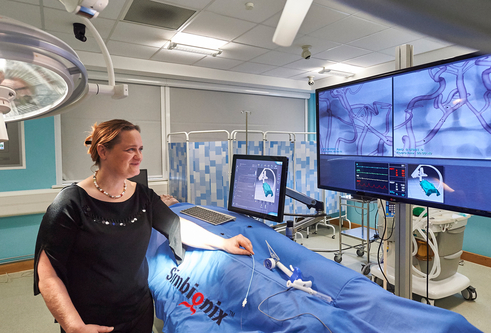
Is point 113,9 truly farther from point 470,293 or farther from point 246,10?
point 470,293

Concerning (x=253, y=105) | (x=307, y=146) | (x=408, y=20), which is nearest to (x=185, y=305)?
(x=408, y=20)

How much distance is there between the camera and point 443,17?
17 centimetres

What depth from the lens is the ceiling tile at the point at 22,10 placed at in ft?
8.27

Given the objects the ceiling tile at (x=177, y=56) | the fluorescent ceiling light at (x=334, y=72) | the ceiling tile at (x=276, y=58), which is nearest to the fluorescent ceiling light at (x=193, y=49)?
the ceiling tile at (x=177, y=56)

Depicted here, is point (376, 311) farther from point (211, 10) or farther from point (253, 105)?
point (253, 105)

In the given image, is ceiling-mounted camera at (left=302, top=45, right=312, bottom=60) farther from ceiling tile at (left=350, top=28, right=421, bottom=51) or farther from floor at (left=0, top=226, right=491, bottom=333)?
floor at (left=0, top=226, right=491, bottom=333)

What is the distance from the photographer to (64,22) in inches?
113

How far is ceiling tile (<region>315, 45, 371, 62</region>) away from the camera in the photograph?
3770 mm

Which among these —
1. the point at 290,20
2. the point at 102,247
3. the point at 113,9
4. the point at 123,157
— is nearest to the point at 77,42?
the point at 113,9

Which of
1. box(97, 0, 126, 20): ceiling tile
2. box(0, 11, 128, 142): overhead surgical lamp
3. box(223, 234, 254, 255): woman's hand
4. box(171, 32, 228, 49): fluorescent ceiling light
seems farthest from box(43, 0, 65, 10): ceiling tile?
box(223, 234, 254, 255): woman's hand

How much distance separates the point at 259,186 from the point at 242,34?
2096 millimetres

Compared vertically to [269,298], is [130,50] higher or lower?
higher

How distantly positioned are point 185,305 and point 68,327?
525 mm

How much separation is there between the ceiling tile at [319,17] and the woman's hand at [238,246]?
6.32 ft
